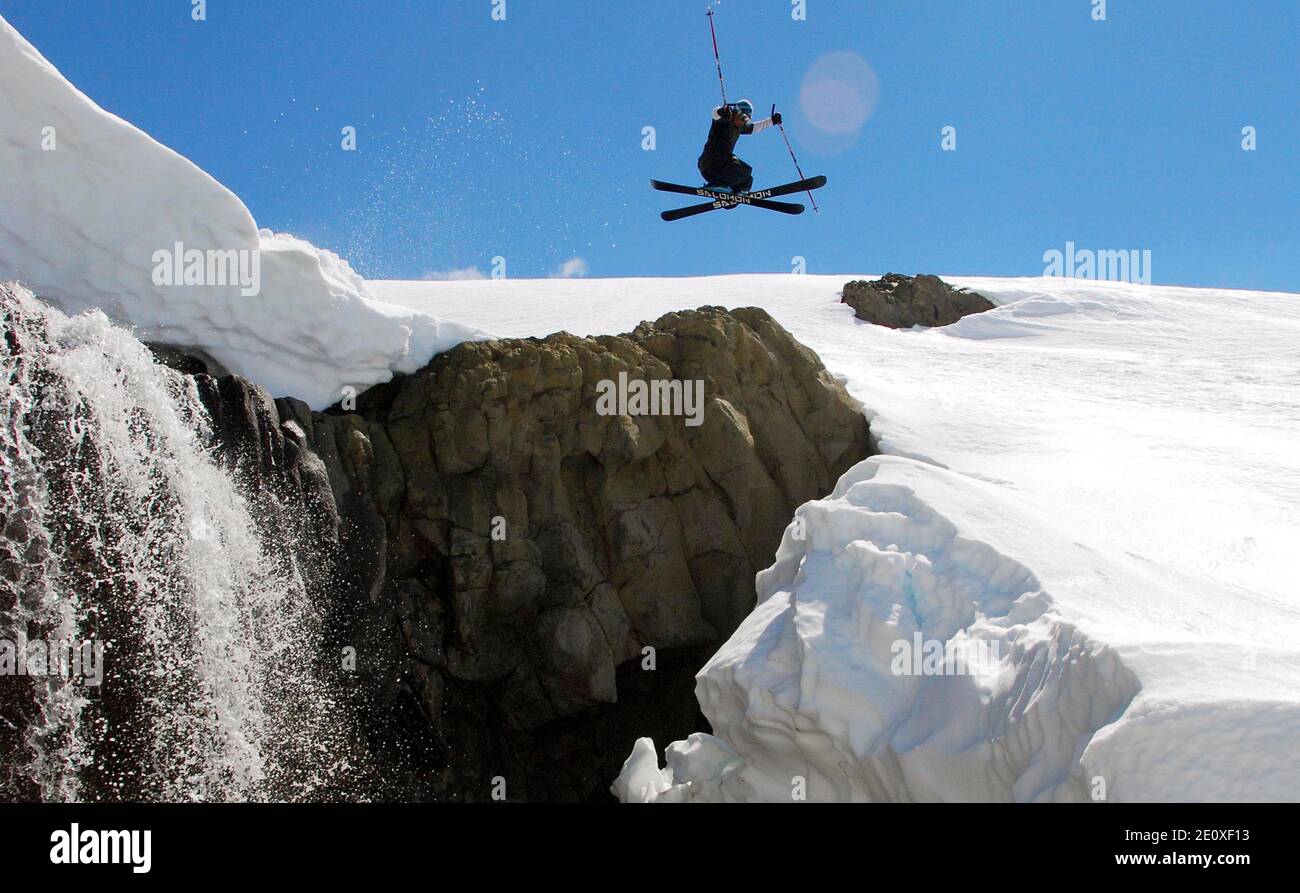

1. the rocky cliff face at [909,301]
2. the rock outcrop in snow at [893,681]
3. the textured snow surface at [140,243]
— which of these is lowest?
the rock outcrop in snow at [893,681]

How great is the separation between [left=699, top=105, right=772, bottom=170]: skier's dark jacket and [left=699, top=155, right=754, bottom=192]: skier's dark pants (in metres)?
0.03

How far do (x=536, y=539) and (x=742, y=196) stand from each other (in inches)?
263

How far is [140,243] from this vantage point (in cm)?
1149

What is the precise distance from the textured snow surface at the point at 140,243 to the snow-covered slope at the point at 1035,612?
20.2ft

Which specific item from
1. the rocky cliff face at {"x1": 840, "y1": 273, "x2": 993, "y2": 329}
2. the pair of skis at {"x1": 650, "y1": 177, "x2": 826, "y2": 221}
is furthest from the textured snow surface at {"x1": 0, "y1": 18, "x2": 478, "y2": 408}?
the rocky cliff face at {"x1": 840, "y1": 273, "x2": 993, "y2": 329}

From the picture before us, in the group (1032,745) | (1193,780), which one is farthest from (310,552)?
(1193,780)

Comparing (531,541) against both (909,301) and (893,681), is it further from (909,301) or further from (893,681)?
(909,301)

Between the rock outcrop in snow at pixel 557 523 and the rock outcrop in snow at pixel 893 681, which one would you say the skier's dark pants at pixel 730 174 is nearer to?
the rock outcrop in snow at pixel 557 523

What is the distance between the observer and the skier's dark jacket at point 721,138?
48.3 ft

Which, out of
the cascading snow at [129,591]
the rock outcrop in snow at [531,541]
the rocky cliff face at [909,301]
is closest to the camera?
the cascading snow at [129,591]

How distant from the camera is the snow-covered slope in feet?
18.8

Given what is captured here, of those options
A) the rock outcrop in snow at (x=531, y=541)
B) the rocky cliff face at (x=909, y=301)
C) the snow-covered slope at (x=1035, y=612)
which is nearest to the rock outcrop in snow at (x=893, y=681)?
the snow-covered slope at (x=1035, y=612)

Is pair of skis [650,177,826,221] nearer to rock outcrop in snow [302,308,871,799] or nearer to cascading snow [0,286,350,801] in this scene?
rock outcrop in snow [302,308,871,799]

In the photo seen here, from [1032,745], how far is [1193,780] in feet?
3.75
